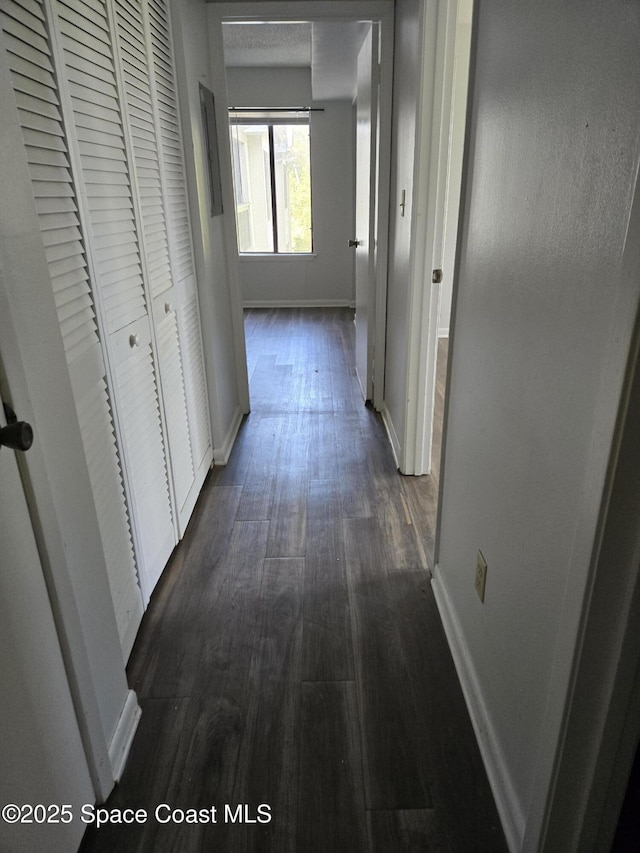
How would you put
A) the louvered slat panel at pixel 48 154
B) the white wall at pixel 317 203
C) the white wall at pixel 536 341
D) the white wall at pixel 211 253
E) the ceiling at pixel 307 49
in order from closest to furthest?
the white wall at pixel 536 341 → the louvered slat panel at pixel 48 154 → the white wall at pixel 211 253 → the ceiling at pixel 307 49 → the white wall at pixel 317 203

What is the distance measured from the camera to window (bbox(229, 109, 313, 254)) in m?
5.88

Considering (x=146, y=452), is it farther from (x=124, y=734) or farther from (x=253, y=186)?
(x=253, y=186)

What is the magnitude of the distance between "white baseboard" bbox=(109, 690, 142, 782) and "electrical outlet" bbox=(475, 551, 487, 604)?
933mm

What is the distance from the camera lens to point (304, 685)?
1.53 meters

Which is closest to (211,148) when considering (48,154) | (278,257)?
(48,154)

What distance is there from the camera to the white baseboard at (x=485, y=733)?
1.13m

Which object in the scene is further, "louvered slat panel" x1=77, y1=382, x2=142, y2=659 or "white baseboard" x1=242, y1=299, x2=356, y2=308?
"white baseboard" x1=242, y1=299, x2=356, y2=308

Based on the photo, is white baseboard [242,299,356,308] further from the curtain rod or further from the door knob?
the door knob

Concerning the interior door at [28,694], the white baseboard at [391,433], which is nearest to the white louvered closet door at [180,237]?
the white baseboard at [391,433]

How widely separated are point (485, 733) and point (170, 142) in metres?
2.23

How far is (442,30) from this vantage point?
6.67ft

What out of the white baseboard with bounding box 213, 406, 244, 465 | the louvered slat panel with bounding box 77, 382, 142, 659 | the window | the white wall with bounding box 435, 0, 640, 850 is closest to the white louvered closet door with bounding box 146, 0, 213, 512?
the white baseboard with bounding box 213, 406, 244, 465

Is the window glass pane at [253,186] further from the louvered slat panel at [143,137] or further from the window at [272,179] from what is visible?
the louvered slat panel at [143,137]

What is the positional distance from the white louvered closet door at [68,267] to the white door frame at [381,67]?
1.74 m
